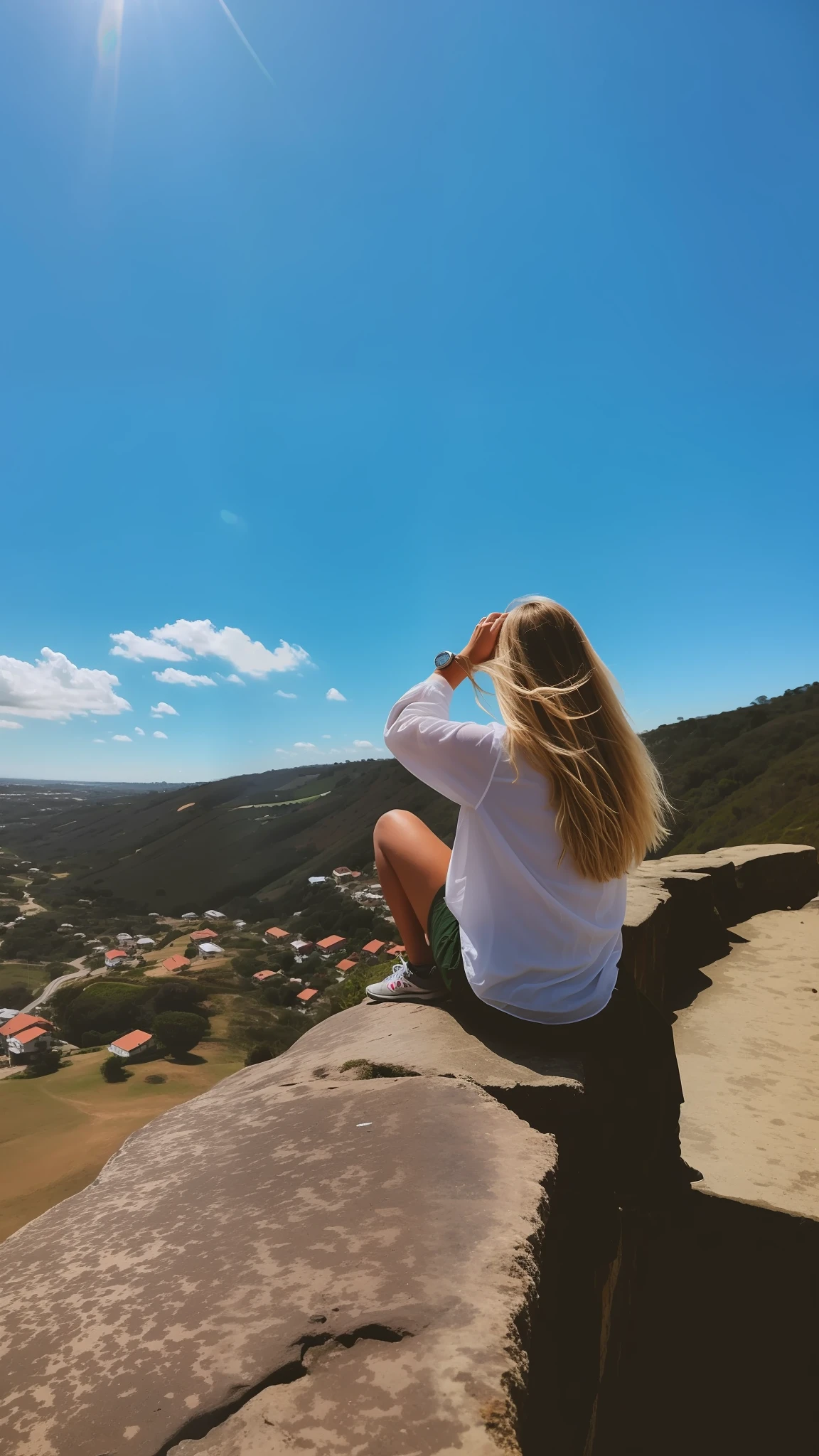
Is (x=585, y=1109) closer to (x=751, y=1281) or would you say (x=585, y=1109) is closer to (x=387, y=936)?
(x=751, y=1281)

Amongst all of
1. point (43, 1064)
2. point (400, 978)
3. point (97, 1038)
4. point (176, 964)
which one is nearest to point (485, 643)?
point (400, 978)

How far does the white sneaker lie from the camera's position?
2541 mm

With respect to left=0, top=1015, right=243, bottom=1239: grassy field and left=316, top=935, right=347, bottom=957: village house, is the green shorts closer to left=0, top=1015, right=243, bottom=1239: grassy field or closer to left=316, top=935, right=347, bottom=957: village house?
left=0, top=1015, right=243, bottom=1239: grassy field

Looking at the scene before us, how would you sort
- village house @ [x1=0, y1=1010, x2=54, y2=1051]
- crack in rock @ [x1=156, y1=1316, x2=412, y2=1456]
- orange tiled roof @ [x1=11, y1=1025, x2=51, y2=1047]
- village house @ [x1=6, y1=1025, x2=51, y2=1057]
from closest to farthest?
crack in rock @ [x1=156, y1=1316, x2=412, y2=1456], village house @ [x1=6, y1=1025, x2=51, y2=1057], orange tiled roof @ [x1=11, y1=1025, x2=51, y2=1047], village house @ [x1=0, y1=1010, x2=54, y2=1051]

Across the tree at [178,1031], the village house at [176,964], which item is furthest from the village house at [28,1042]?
the village house at [176,964]

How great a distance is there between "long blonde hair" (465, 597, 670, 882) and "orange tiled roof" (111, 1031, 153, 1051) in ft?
126

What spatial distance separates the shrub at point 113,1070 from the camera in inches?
1215

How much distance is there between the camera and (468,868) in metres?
1.93

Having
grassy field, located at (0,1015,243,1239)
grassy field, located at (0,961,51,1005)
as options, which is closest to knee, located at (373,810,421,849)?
grassy field, located at (0,1015,243,1239)

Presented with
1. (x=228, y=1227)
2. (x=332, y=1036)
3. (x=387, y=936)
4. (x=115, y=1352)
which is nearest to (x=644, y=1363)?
(x=332, y=1036)

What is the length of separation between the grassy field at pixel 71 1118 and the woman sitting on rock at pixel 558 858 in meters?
20.8

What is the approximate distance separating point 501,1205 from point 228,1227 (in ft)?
1.81

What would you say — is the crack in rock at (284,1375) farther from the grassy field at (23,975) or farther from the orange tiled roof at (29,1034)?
the grassy field at (23,975)

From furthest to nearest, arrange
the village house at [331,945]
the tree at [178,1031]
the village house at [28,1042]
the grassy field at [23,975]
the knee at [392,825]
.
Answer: the grassy field at [23,975], the village house at [331,945], the tree at [178,1031], the village house at [28,1042], the knee at [392,825]
